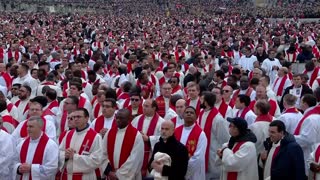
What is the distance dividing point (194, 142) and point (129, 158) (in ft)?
2.81

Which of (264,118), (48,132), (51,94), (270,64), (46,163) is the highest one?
(270,64)

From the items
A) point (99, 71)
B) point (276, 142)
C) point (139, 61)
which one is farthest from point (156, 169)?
point (139, 61)

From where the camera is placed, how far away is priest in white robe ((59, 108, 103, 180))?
8.28 metres

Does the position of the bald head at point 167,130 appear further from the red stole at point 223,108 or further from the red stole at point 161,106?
the red stole at point 161,106

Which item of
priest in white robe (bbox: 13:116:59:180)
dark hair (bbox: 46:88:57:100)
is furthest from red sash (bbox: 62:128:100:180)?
dark hair (bbox: 46:88:57:100)

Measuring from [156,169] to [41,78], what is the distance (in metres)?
6.25

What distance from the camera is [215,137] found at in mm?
9531

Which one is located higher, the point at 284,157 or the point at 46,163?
the point at 284,157

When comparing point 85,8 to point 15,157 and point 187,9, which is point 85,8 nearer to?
point 187,9

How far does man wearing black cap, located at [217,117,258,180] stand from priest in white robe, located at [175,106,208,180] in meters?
0.35

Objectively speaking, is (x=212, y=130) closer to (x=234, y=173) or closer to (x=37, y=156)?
(x=234, y=173)

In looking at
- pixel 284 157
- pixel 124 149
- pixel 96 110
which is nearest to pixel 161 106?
pixel 96 110

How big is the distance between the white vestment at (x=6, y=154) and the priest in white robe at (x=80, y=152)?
2.06 ft

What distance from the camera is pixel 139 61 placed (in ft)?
55.7
